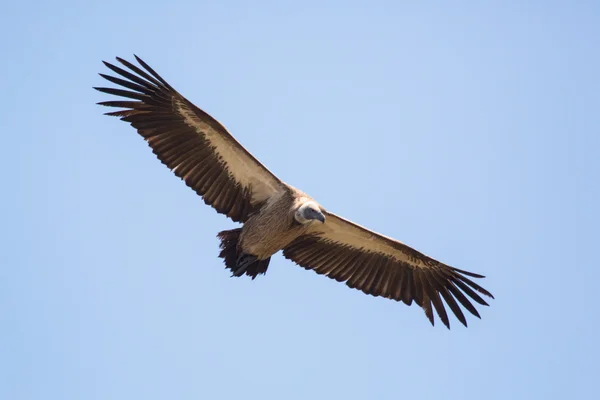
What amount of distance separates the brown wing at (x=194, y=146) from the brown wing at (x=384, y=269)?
1279 mm

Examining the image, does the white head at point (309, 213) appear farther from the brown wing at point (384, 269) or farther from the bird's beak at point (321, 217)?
the brown wing at point (384, 269)

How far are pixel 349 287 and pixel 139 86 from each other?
4.39 m

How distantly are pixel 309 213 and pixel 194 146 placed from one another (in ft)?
6.32

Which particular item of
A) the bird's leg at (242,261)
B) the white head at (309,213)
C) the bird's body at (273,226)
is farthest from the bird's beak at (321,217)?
the bird's leg at (242,261)

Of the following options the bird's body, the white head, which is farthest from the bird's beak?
the bird's body

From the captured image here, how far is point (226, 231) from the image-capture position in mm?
15859

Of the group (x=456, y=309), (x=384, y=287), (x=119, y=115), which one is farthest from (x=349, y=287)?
(x=119, y=115)

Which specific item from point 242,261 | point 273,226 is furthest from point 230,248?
point 273,226

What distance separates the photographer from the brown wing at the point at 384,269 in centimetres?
1686

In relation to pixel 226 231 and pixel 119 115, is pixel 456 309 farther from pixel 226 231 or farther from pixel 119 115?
pixel 119 115

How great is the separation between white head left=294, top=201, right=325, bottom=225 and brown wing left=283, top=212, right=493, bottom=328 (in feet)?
3.96

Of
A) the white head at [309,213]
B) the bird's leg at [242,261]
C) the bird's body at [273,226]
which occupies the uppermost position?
the white head at [309,213]

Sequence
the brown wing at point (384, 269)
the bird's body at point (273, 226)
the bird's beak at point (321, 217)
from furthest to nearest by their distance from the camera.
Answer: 1. the brown wing at point (384, 269)
2. the bird's body at point (273, 226)
3. the bird's beak at point (321, 217)

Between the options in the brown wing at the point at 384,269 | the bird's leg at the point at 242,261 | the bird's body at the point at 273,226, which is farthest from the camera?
the brown wing at the point at 384,269
